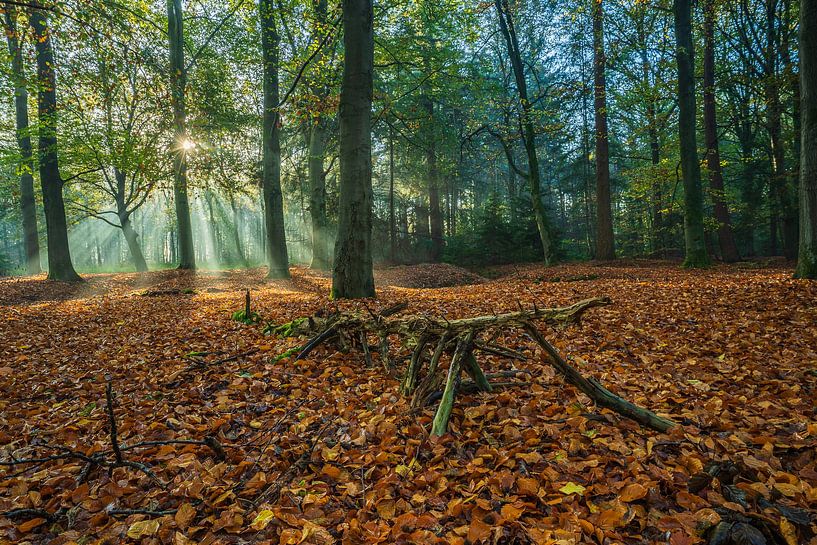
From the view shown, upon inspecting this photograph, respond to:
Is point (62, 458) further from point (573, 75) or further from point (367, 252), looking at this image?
point (573, 75)

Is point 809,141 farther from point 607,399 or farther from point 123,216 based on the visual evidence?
point 123,216

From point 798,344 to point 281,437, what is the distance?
528 centimetres

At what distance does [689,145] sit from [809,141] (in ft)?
17.2

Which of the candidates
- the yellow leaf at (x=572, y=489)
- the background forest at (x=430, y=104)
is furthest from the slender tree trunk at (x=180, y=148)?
the yellow leaf at (x=572, y=489)

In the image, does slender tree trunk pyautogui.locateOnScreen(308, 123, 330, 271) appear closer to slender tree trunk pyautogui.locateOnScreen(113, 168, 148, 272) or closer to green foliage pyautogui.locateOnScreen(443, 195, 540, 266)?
green foliage pyautogui.locateOnScreen(443, 195, 540, 266)

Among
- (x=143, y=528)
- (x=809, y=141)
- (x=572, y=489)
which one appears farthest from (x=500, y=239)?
(x=143, y=528)

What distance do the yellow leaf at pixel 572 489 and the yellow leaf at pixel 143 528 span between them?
2.24 m

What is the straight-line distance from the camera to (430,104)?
21547 millimetres

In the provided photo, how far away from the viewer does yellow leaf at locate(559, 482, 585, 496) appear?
219cm

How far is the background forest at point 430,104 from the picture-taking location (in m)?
8.99

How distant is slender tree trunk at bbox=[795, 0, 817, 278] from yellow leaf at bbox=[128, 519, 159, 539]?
954cm

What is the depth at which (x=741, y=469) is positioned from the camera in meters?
2.21

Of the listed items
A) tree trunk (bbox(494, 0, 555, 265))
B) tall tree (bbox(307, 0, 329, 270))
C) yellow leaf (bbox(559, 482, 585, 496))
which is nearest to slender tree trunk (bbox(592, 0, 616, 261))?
tree trunk (bbox(494, 0, 555, 265))

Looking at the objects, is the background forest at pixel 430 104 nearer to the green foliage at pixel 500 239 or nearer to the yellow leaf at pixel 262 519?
the green foliage at pixel 500 239
